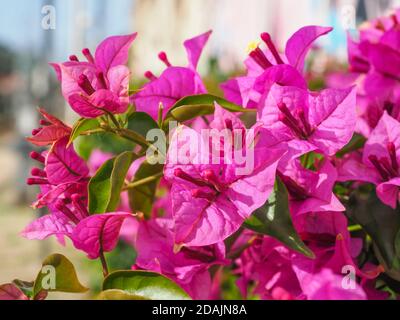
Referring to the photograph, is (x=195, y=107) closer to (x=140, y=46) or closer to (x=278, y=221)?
(x=278, y=221)

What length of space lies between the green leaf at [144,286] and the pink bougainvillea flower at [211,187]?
0.09 ft

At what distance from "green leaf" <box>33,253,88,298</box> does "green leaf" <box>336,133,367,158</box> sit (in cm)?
26

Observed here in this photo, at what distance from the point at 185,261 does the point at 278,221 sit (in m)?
0.10

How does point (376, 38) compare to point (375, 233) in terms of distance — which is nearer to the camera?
point (375, 233)

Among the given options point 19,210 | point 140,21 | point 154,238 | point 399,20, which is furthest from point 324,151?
point 140,21

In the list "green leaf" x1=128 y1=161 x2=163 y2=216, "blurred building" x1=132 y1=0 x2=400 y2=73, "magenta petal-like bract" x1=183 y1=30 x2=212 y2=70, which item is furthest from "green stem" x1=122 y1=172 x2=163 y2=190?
"blurred building" x1=132 y1=0 x2=400 y2=73

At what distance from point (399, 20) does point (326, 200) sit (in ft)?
0.96

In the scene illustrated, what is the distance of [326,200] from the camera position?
0.43 metres

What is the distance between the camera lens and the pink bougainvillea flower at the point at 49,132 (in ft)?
1.50

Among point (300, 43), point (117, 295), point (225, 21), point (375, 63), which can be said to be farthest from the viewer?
point (225, 21)

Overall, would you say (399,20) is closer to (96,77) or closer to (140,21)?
(96,77)

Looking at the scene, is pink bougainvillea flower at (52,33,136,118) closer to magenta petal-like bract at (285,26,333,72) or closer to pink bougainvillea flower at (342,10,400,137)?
magenta petal-like bract at (285,26,333,72)

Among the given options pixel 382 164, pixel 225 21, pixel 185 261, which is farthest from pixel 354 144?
pixel 225 21

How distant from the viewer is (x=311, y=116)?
448 mm
